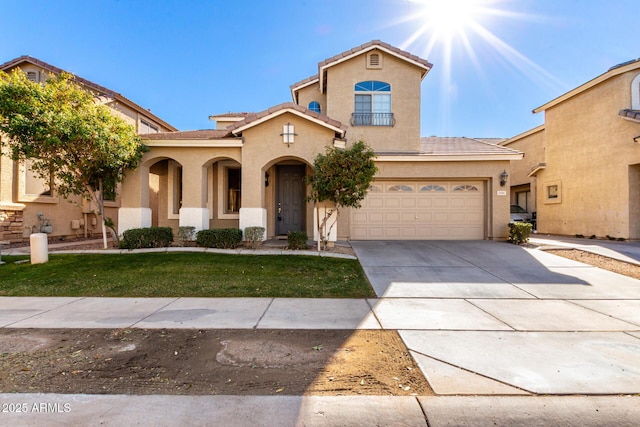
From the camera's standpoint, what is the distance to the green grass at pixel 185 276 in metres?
6.19

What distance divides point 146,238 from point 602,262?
14.0 meters

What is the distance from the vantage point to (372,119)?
13.6 m

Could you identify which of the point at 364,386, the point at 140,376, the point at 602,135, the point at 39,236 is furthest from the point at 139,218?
the point at 602,135

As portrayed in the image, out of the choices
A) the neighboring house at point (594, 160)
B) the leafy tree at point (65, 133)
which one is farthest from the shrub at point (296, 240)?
the neighboring house at point (594, 160)

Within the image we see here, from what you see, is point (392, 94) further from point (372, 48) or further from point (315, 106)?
point (315, 106)

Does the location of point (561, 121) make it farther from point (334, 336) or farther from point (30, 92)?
point (30, 92)

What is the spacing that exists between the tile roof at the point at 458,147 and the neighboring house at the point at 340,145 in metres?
0.04

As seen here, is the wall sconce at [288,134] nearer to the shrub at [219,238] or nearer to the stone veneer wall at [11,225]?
the shrub at [219,238]

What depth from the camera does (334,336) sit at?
13.2ft

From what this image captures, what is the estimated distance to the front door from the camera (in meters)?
12.4

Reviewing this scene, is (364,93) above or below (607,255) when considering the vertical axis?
above

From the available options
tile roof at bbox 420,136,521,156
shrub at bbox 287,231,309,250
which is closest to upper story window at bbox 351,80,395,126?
tile roof at bbox 420,136,521,156

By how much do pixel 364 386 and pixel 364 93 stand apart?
42.9 feet

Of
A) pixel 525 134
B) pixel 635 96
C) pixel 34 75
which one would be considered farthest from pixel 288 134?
pixel 525 134
